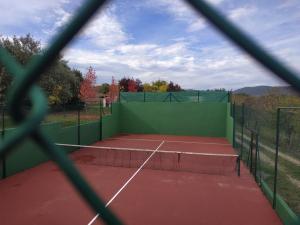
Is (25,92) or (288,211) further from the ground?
(25,92)

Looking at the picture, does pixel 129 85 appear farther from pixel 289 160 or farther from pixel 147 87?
pixel 289 160

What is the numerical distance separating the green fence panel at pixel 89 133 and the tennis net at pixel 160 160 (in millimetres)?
1026

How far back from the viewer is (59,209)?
7273 mm

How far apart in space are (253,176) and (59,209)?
6.26 m

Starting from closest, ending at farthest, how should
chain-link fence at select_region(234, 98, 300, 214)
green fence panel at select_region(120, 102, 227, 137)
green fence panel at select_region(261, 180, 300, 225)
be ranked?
green fence panel at select_region(261, 180, 300, 225), chain-link fence at select_region(234, 98, 300, 214), green fence panel at select_region(120, 102, 227, 137)

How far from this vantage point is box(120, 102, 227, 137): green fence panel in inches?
870

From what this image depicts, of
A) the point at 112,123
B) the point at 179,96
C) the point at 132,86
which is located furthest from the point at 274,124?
the point at 132,86

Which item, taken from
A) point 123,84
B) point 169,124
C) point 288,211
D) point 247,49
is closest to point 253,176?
point 288,211

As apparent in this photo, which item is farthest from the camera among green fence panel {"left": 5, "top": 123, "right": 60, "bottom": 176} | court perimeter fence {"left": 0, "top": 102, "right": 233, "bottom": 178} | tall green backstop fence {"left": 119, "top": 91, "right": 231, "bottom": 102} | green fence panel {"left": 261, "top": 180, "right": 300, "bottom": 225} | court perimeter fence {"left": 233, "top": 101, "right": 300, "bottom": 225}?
tall green backstop fence {"left": 119, "top": 91, "right": 231, "bottom": 102}

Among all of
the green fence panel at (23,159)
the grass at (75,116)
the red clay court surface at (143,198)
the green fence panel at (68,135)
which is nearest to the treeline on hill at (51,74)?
the grass at (75,116)

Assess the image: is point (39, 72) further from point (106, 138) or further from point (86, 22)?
point (106, 138)

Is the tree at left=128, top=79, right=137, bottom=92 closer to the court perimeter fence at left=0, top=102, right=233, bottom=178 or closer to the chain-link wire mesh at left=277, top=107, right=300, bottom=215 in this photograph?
the court perimeter fence at left=0, top=102, right=233, bottom=178

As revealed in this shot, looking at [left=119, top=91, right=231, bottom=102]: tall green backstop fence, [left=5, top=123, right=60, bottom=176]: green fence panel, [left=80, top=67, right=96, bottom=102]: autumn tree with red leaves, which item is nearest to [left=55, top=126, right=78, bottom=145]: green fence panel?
[left=5, top=123, right=60, bottom=176]: green fence panel

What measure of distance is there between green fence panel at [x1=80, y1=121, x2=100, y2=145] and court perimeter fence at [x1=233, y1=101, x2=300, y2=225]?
739 cm
